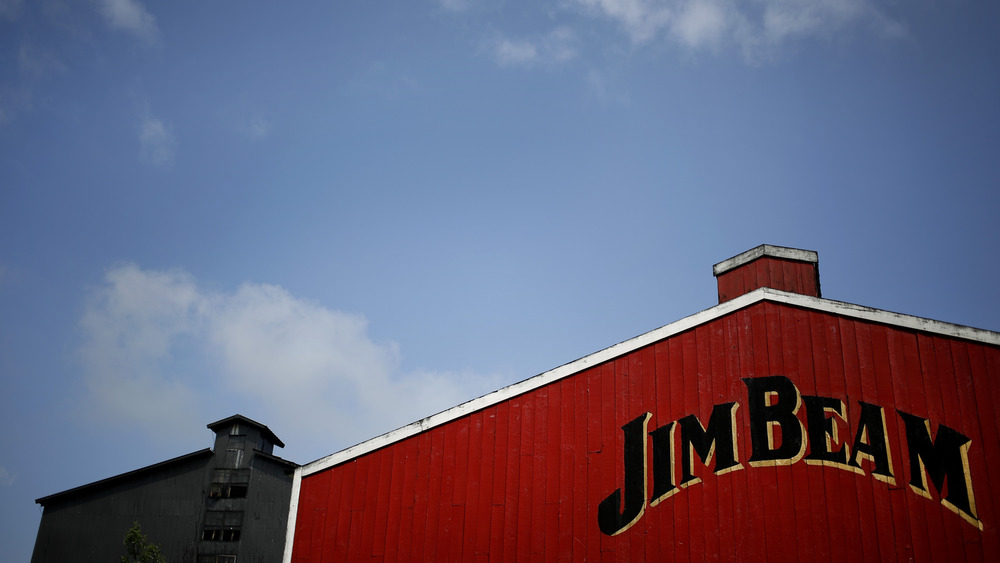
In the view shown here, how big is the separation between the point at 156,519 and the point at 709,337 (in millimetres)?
16750

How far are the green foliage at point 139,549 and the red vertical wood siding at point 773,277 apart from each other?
1676 centimetres

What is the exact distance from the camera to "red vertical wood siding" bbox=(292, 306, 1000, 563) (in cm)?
951

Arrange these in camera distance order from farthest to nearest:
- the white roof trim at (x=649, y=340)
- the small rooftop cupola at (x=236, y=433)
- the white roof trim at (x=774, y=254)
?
1. the small rooftop cupola at (x=236, y=433)
2. the white roof trim at (x=774, y=254)
3. the white roof trim at (x=649, y=340)

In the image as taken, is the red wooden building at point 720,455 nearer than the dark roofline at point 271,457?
Yes

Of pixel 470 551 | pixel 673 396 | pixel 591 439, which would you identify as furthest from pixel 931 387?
pixel 470 551

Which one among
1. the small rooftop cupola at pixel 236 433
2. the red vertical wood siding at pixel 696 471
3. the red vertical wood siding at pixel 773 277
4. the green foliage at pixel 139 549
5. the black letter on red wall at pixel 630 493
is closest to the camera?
the red vertical wood siding at pixel 696 471

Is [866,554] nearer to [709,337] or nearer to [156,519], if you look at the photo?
[709,337]

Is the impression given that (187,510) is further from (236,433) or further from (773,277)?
(773,277)

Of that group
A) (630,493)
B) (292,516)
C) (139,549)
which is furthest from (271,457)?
(630,493)

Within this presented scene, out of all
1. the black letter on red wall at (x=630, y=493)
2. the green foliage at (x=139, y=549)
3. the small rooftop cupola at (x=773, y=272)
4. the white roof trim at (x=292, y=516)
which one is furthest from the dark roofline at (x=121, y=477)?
the small rooftop cupola at (x=773, y=272)

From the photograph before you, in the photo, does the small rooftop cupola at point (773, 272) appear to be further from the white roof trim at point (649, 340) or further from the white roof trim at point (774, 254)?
the white roof trim at point (649, 340)

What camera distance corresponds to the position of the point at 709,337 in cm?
1114

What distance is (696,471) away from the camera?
10.5 m

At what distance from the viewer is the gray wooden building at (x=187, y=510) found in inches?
774
